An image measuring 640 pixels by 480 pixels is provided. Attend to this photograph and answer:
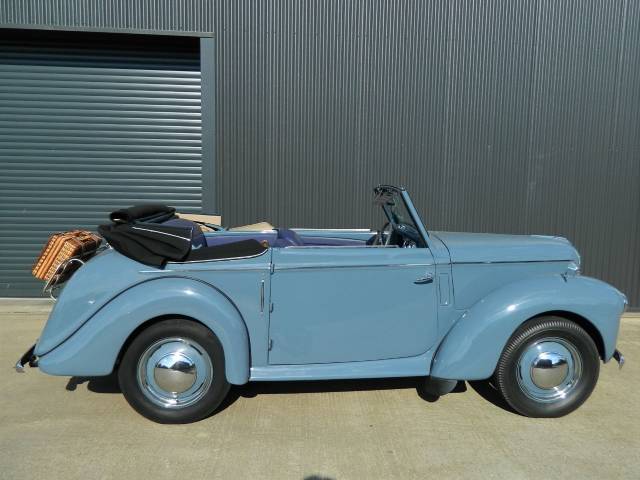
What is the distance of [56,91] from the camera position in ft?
21.0

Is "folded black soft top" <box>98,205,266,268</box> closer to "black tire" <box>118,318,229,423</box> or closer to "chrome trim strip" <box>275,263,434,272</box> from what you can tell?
"chrome trim strip" <box>275,263,434,272</box>

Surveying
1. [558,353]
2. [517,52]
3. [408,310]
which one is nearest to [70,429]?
[408,310]

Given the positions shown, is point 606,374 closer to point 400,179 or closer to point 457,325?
point 457,325

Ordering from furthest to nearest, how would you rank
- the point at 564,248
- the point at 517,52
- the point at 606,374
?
the point at 517,52 < the point at 606,374 < the point at 564,248

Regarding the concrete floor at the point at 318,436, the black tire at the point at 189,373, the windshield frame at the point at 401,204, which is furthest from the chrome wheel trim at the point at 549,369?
the black tire at the point at 189,373

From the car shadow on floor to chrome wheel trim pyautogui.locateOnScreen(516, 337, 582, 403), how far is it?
35cm

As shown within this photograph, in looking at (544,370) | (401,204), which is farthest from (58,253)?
(544,370)

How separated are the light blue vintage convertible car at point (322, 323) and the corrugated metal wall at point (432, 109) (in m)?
2.92

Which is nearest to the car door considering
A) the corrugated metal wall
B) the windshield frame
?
the windshield frame

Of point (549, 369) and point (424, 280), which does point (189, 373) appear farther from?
point (549, 369)

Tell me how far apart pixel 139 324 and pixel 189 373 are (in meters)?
0.44

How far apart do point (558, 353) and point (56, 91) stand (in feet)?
20.5

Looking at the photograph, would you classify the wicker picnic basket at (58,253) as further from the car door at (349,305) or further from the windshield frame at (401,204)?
Result: the windshield frame at (401,204)

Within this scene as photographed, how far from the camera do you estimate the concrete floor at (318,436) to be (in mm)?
2887
